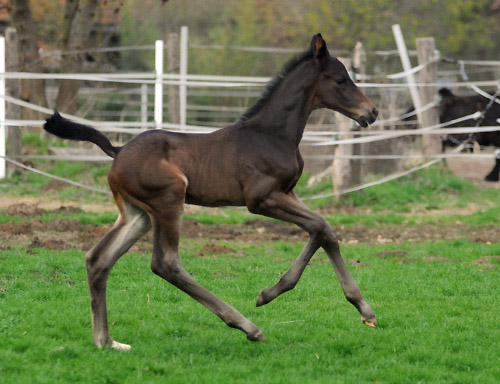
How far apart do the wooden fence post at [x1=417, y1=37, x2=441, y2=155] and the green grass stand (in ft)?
16.9

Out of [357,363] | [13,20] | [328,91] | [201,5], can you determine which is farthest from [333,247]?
[201,5]

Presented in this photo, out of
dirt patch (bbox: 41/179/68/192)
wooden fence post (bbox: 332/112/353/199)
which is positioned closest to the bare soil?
dirt patch (bbox: 41/179/68/192)

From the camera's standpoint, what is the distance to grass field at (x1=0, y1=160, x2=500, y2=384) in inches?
175

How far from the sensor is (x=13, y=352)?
14.9 ft

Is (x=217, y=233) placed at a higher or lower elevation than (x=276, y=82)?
lower

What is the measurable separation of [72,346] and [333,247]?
185cm

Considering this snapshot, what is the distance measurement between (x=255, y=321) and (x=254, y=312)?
0.24m

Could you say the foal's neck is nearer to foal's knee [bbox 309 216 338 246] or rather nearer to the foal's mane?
the foal's mane

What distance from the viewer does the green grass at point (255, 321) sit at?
14.5 ft

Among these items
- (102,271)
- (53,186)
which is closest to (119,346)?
(102,271)

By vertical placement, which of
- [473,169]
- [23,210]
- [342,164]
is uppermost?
[342,164]

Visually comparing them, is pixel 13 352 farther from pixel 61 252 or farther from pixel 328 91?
pixel 61 252

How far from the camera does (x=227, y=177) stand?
500 centimetres

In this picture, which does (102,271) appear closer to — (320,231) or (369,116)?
(320,231)
